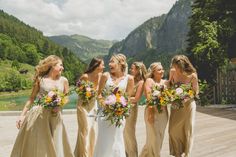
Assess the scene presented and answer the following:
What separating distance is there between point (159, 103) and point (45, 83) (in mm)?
2119

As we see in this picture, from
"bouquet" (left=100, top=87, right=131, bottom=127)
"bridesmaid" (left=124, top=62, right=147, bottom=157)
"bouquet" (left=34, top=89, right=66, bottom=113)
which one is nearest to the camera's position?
"bouquet" (left=100, top=87, right=131, bottom=127)

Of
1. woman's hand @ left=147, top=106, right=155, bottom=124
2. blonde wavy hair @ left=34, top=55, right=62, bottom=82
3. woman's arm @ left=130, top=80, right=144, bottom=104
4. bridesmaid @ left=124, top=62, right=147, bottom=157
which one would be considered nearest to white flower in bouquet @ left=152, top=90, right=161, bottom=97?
woman's arm @ left=130, top=80, right=144, bottom=104

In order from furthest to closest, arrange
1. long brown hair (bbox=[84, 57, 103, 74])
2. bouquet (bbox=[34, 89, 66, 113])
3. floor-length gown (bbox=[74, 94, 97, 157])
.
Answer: long brown hair (bbox=[84, 57, 103, 74]) < floor-length gown (bbox=[74, 94, 97, 157]) < bouquet (bbox=[34, 89, 66, 113])

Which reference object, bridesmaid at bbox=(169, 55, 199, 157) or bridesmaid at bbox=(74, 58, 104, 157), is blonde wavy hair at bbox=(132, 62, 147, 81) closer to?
bridesmaid at bbox=(169, 55, 199, 157)

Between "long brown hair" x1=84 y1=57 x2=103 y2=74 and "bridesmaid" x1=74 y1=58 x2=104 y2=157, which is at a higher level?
"long brown hair" x1=84 y1=57 x2=103 y2=74

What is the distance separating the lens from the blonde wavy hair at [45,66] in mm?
7305

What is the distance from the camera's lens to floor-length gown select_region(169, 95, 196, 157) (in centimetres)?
830

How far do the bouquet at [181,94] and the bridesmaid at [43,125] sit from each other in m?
2.06

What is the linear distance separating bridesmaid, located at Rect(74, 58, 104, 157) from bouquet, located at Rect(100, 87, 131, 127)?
5.99 ft

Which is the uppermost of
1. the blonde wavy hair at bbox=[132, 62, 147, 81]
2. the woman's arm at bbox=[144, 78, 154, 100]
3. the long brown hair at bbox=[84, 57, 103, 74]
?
the long brown hair at bbox=[84, 57, 103, 74]

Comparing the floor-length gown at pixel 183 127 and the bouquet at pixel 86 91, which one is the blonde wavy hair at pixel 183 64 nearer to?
the floor-length gown at pixel 183 127

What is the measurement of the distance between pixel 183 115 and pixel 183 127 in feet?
0.85

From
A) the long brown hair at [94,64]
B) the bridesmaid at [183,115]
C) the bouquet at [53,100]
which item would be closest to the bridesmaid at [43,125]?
the bouquet at [53,100]

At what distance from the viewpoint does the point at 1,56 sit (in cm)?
17900
